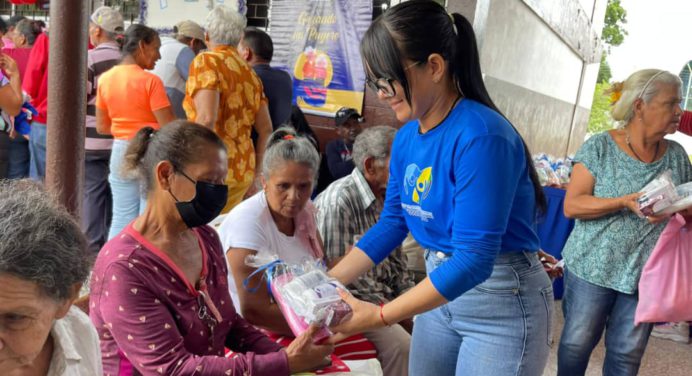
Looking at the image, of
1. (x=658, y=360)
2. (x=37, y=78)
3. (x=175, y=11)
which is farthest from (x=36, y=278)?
(x=175, y=11)

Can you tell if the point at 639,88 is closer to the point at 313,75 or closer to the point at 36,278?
the point at 36,278

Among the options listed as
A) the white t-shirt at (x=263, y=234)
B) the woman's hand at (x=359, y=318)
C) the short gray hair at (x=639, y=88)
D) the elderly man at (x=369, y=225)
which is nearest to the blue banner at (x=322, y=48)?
the elderly man at (x=369, y=225)

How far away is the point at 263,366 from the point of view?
6.16 ft

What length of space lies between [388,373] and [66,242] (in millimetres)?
1838

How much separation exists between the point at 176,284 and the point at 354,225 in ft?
4.12

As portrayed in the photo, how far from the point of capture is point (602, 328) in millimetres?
2783

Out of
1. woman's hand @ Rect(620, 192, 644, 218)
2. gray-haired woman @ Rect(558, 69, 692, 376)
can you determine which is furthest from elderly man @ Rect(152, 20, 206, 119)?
woman's hand @ Rect(620, 192, 644, 218)

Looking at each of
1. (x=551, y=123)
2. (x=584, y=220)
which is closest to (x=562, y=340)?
(x=584, y=220)

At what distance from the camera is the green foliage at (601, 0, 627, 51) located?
26344 millimetres

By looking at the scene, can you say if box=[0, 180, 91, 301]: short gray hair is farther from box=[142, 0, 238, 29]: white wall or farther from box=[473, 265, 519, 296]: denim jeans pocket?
box=[142, 0, 238, 29]: white wall

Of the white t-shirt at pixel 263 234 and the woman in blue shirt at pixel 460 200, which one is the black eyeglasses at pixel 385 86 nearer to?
the woman in blue shirt at pixel 460 200

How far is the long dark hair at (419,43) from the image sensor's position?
1.48 m

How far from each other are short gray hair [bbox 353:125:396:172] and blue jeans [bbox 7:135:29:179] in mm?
2950

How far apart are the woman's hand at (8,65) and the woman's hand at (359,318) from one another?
3.05 metres
